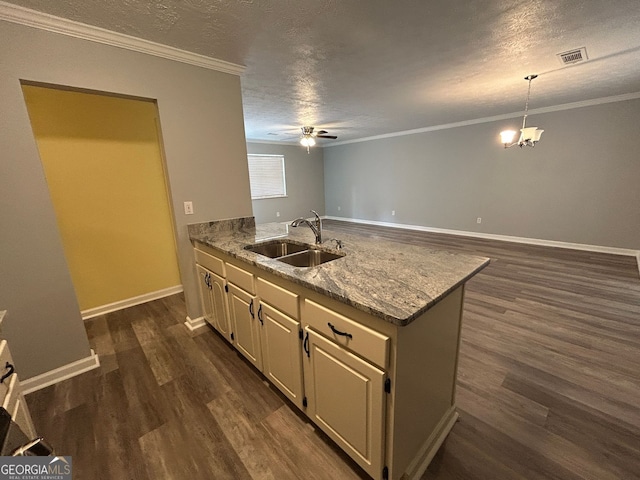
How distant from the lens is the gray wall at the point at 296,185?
7.47 m

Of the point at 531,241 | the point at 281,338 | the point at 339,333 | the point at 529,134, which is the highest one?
the point at 529,134

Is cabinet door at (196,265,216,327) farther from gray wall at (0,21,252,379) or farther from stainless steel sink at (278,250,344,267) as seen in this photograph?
stainless steel sink at (278,250,344,267)

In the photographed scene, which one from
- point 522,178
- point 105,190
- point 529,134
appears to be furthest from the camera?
point 522,178

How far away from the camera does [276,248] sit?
221cm

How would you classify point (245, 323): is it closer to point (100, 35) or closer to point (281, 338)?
point (281, 338)

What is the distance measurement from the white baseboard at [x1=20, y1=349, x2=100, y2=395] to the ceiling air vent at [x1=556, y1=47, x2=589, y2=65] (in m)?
4.80

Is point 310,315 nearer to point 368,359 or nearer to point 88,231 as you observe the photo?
point 368,359

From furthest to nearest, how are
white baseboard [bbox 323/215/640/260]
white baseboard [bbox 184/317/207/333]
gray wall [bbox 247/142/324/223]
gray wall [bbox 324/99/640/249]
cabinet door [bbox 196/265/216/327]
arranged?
gray wall [bbox 247/142/324/223] < white baseboard [bbox 323/215/640/260] < gray wall [bbox 324/99/640/249] < white baseboard [bbox 184/317/207/333] < cabinet door [bbox 196/265/216/327]

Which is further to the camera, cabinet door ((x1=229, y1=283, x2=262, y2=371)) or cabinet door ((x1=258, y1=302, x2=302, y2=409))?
cabinet door ((x1=229, y1=283, x2=262, y2=371))

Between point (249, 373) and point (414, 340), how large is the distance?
139 cm

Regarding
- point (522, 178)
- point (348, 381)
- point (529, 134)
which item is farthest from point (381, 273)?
point (522, 178)

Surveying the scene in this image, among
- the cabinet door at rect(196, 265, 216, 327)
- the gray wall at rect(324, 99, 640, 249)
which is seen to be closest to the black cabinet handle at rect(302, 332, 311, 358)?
the cabinet door at rect(196, 265, 216, 327)

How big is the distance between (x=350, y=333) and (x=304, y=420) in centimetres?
85

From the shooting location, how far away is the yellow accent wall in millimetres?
2561
